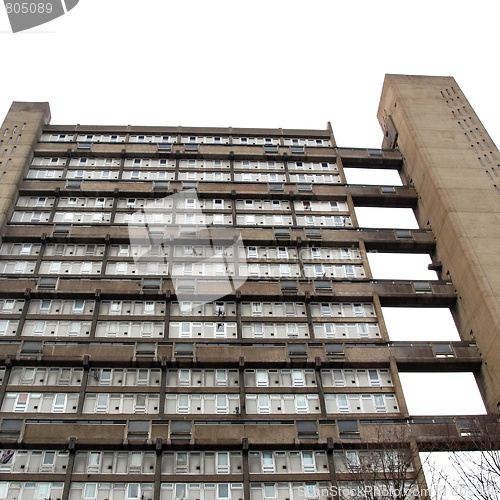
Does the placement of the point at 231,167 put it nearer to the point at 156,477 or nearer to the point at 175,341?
the point at 175,341

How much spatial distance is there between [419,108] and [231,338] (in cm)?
3114

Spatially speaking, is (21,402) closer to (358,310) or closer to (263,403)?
(263,403)

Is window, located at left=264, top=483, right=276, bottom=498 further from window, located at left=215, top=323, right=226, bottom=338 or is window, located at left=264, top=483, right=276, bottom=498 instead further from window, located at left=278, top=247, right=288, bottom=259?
window, located at left=278, top=247, right=288, bottom=259

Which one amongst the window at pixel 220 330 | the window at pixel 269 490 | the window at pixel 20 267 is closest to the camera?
the window at pixel 269 490

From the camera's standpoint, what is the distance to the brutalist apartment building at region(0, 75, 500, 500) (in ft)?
114

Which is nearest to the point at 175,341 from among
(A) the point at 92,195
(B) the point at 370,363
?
(B) the point at 370,363

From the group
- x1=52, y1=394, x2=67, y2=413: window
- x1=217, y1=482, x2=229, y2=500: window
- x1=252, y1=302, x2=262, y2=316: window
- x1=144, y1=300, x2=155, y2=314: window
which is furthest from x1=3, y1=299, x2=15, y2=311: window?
x1=217, y1=482, x2=229, y2=500: window

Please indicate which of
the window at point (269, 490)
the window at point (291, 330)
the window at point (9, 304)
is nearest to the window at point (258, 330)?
the window at point (291, 330)

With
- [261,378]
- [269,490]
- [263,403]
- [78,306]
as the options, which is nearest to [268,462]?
[269,490]

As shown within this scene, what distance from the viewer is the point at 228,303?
43.8m

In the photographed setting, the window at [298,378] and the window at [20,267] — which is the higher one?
the window at [20,267]

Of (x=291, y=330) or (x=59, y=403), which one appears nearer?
(x=59, y=403)

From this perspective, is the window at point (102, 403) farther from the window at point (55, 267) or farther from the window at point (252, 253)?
the window at point (252, 253)

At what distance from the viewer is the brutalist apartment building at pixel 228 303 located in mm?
34781
